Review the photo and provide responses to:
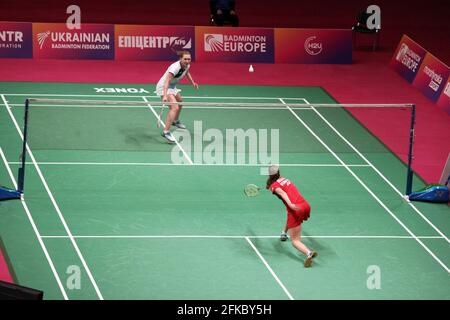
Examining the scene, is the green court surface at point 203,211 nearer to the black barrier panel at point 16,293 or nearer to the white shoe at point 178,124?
the white shoe at point 178,124

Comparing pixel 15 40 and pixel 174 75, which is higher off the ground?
pixel 174 75

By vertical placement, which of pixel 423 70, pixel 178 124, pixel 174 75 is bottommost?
pixel 178 124

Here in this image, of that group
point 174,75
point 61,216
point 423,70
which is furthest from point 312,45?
point 61,216

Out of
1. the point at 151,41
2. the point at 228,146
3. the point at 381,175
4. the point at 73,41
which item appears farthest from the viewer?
the point at 151,41

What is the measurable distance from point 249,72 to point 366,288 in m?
13.4

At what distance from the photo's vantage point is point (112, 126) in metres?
21.6

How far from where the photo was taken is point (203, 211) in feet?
56.1

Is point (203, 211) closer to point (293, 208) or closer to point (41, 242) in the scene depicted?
point (293, 208)

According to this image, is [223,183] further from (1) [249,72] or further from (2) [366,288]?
(1) [249,72]

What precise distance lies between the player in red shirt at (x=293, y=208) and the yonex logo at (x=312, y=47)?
1306 cm

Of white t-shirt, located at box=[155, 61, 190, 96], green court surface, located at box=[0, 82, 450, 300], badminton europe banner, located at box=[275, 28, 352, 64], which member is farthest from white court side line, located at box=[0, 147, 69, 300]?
badminton europe banner, located at box=[275, 28, 352, 64]

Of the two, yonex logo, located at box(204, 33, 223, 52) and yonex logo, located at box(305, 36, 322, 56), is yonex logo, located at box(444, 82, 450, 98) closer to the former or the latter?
yonex logo, located at box(305, 36, 322, 56)

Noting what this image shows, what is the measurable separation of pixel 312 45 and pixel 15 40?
8158mm
